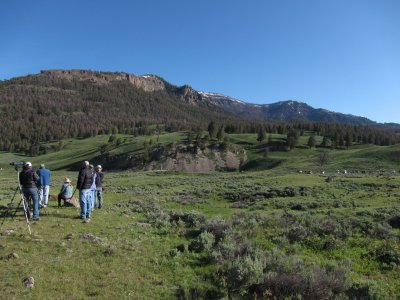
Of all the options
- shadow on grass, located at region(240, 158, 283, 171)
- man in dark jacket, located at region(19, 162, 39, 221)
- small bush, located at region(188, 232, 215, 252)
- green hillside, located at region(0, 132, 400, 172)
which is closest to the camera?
small bush, located at region(188, 232, 215, 252)

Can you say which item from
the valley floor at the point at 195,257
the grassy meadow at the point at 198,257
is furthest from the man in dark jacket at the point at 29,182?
the valley floor at the point at 195,257

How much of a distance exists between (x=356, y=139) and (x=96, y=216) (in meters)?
184

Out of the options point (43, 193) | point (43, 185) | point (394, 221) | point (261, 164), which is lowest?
point (261, 164)

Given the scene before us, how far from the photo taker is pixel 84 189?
625 inches

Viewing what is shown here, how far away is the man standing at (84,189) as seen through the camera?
1580cm

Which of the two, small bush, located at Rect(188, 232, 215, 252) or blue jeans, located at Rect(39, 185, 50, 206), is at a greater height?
blue jeans, located at Rect(39, 185, 50, 206)

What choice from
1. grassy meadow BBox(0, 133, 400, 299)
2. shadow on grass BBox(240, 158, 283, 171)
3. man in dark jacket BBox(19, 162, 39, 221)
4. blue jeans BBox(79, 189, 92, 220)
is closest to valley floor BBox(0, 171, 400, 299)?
grassy meadow BBox(0, 133, 400, 299)

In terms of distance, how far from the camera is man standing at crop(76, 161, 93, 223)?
15.8 m

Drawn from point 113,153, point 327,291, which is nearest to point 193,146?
point 113,153

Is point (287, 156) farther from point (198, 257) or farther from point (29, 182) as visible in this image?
point (198, 257)

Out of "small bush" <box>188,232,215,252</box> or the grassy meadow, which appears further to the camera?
"small bush" <box>188,232,215,252</box>

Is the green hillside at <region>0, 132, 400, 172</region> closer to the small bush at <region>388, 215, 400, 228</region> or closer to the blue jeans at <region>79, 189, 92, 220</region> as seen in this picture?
the small bush at <region>388, 215, 400, 228</region>

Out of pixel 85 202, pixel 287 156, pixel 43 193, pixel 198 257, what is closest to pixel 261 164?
pixel 287 156

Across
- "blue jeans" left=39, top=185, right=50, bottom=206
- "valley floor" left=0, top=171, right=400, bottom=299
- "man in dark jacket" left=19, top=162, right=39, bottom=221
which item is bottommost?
"valley floor" left=0, top=171, right=400, bottom=299
